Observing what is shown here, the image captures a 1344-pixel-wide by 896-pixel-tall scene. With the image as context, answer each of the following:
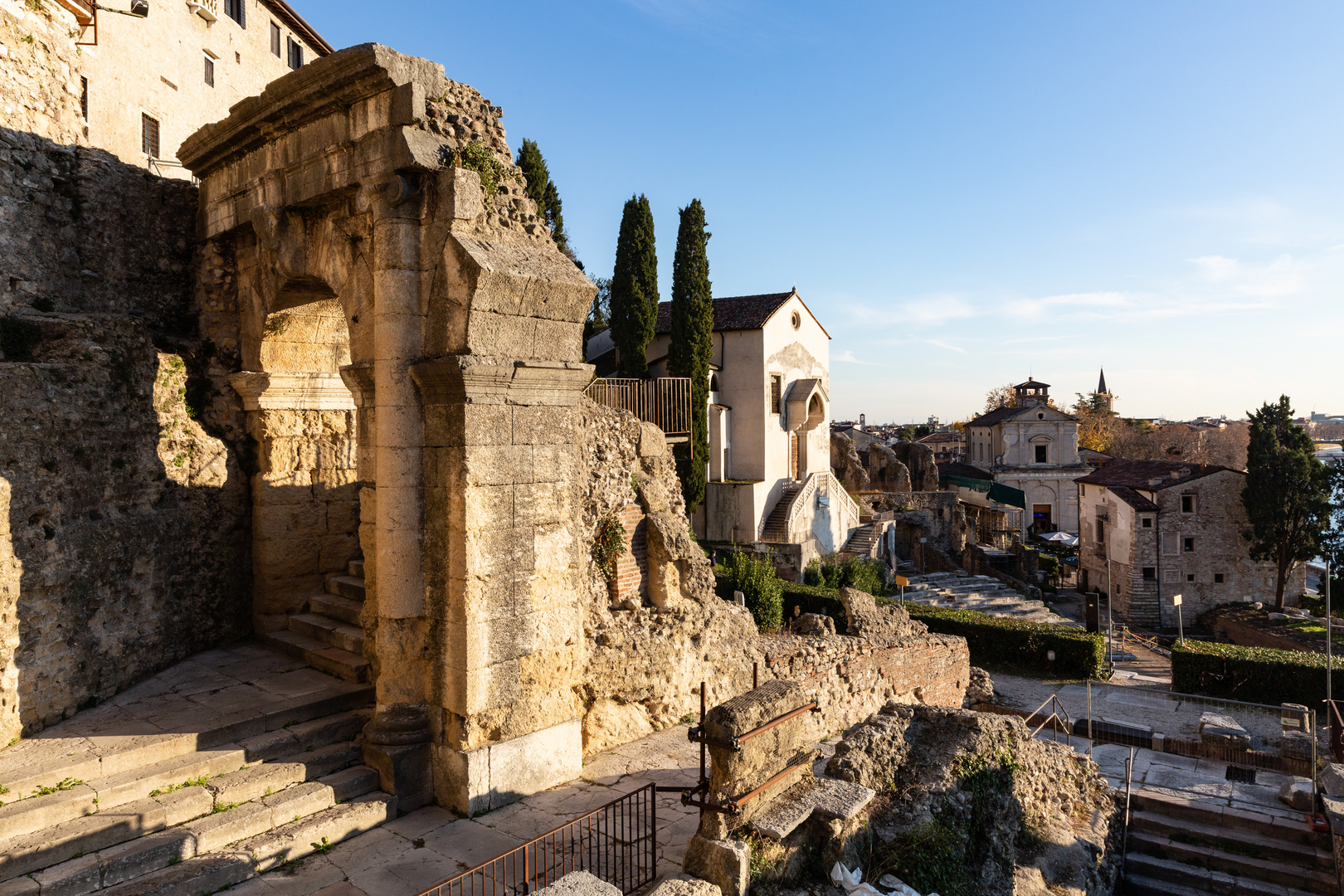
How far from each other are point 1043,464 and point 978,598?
24.3m

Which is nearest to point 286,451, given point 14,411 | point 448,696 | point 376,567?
point 14,411

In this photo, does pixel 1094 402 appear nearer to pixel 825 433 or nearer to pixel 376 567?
pixel 825 433

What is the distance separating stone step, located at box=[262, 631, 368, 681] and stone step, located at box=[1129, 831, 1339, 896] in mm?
9851

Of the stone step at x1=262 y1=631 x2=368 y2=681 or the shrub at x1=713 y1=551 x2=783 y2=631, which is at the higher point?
the stone step at x1=262 y1=631 x2=368 y2=681

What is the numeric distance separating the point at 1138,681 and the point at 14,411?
23403 millimetres

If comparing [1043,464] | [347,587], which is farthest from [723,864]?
[1043,464]

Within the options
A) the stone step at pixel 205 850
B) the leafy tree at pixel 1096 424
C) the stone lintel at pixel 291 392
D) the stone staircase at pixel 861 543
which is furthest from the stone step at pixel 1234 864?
the leafy tree at pixel 1096 424

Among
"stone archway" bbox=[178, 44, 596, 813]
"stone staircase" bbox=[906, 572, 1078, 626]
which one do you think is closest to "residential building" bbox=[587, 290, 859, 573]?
"stone staircase" bbox=[906, 572, 1078, 626]

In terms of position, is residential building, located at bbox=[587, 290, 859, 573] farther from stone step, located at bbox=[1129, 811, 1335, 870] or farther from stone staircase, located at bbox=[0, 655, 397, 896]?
stone staircase, located at bbox=[0, 655, 397, 896]

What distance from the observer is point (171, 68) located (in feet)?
58.1

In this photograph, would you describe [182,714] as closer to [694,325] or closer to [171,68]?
[171,68]

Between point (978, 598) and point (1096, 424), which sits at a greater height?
point (1096, 424)

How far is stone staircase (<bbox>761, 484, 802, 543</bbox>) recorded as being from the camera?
27625 mm

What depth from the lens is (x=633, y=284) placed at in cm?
2614
